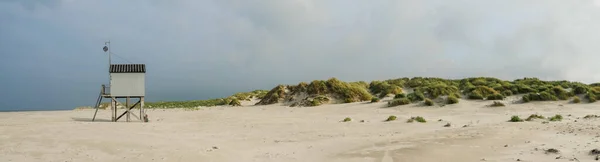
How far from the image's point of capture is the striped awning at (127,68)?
23.3m

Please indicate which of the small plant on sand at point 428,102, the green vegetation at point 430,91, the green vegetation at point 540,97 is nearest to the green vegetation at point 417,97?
the green vegetation at point 430,91

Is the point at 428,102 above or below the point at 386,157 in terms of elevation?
above

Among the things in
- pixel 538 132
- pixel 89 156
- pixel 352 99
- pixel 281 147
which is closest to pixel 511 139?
pixel 538 132

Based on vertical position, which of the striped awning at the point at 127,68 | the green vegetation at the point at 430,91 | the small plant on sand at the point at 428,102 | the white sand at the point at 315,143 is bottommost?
the white sand at the point at 315,143

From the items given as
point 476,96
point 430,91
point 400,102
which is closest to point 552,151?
point 400,102

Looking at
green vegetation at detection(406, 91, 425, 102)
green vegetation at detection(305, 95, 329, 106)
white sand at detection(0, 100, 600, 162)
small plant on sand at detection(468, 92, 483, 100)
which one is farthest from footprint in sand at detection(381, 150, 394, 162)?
green vegetation at detection(305, 95, 329, 106)

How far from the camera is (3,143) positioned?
13.5 m

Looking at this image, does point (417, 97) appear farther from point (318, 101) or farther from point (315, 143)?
point (315, 143)

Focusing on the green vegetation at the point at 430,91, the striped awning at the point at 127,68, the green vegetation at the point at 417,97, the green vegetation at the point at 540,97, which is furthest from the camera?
the green vegetation at the point at 417,97

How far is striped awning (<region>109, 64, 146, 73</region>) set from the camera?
2334 centimetres

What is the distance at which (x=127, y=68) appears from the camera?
23.4 m

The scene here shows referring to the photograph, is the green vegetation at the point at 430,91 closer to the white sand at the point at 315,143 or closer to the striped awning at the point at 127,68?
the white sand at the point at 315,143

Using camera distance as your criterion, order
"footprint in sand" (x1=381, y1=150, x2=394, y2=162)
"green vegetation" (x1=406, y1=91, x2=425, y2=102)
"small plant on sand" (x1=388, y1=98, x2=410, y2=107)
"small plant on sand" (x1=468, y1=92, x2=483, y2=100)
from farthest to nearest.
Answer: "small plant on sand" (x1=468, y1=92, x2=483, y2=100) < "green vegetation" (x1=406, y1=91, x2=425, y2=102) < "small plant on sand" (x1=388, y1=98, x2=410, y2=107) < "footprint in sand" (x1=381, y1=150, x2=394, y2=162)

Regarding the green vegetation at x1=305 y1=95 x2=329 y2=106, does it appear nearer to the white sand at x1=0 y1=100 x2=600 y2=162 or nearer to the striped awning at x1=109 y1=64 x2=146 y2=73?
the white sand at x1=0 y1=100 x2=600 y2=162
